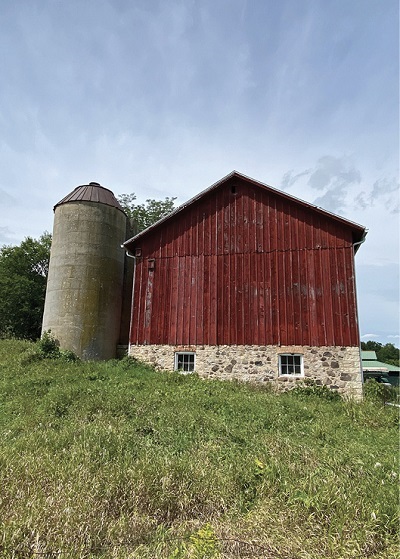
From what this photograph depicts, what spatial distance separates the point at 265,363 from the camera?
42.2 feet

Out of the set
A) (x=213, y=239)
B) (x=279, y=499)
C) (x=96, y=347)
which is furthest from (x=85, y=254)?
(x=279, y=499)

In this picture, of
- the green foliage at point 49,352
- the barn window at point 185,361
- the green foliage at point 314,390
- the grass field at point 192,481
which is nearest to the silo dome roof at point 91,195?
the green foliage at point 49,352

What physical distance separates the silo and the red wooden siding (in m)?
1.57

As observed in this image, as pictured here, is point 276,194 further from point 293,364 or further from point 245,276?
point 293,364

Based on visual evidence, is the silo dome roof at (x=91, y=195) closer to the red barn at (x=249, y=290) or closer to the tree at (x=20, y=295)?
the red barn at (x=249, y=290)

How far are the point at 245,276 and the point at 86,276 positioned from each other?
21.9 ft

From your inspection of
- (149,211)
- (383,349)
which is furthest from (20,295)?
(383,349)

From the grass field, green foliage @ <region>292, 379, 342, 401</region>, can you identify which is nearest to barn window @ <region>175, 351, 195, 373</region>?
green foliage @ <region>292, 379, 342, 401</region>

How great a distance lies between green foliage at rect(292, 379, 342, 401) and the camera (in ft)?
38.4

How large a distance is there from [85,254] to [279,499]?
520 inches

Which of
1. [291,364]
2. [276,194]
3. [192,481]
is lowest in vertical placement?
[192,481]

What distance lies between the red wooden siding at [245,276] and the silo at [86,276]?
1.57 meters

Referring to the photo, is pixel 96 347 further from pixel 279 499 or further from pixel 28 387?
pixel 279 499

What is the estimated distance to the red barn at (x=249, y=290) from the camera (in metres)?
12.6
